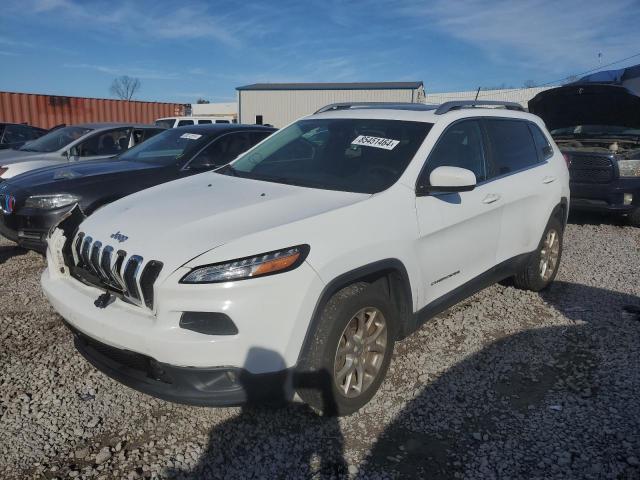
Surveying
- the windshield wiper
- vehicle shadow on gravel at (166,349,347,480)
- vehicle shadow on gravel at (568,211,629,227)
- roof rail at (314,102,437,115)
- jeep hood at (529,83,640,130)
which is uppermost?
jeep hood at (529,83,640,130)

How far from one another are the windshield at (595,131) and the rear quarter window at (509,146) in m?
5.28

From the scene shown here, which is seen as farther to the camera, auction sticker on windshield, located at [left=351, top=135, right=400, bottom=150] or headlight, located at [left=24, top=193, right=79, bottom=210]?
headlight, located at [left=24, top=193, right=79, bottom=210]

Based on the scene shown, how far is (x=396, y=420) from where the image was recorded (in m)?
2.84

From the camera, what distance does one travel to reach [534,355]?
12.0 ft

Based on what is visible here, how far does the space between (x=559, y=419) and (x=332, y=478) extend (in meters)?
1.37

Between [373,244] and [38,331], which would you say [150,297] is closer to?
[373,244]

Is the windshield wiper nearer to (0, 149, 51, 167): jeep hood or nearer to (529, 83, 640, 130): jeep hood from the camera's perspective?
(0, 149, 51, 167): jeep hood

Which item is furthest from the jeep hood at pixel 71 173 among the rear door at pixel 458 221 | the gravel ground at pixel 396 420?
the rear door at pixel 458 221

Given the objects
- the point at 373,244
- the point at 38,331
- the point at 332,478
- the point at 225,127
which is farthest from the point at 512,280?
the point at 38,331

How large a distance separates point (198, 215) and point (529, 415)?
2.17 m

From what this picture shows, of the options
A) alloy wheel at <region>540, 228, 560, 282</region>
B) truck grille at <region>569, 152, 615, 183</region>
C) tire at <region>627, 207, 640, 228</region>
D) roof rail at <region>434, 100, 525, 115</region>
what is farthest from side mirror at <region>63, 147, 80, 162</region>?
tire at <region>627, 207, 640, 228</region>

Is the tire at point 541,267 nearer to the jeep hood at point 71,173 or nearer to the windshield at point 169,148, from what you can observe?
the windshield at point 169,148

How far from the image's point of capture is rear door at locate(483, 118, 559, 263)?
3951 mm

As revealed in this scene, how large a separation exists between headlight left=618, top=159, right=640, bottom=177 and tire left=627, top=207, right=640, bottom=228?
55cm
